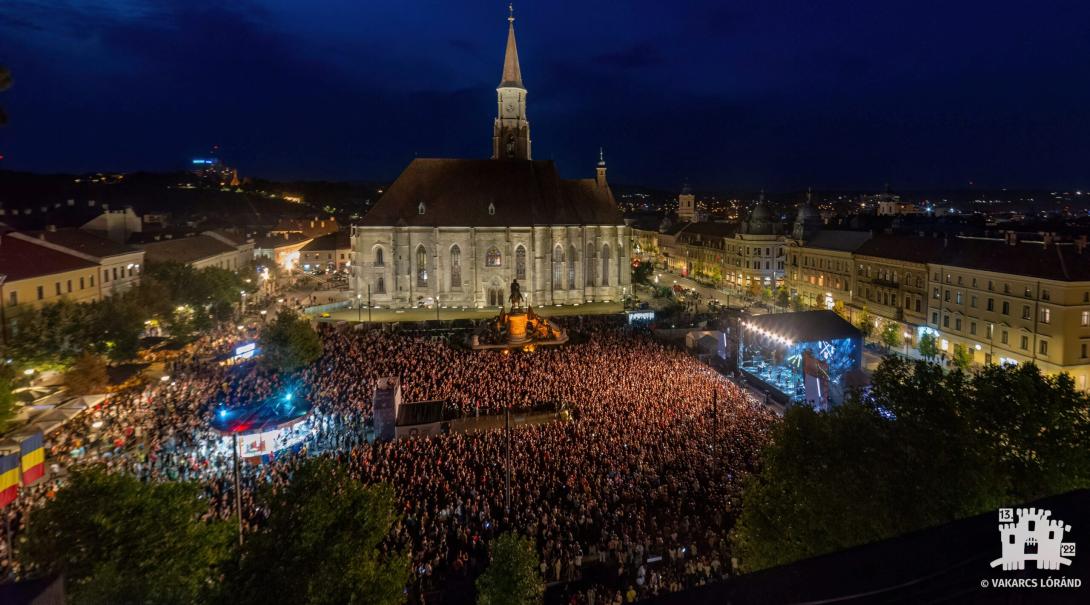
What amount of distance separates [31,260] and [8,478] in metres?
31.6

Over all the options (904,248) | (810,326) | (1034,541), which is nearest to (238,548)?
(1034,541)

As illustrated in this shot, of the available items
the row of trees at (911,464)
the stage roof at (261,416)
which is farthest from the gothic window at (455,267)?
the row of trees at (911,464)

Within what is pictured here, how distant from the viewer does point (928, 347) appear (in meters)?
42.6

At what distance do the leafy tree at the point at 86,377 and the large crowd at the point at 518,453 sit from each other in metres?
1.03

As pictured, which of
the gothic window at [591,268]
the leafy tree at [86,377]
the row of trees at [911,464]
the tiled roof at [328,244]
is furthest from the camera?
the tiled roof at [328,244]

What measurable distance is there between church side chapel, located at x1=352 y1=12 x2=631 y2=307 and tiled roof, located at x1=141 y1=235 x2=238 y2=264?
16.9 meters

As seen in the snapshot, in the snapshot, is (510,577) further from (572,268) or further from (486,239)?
(572,268)

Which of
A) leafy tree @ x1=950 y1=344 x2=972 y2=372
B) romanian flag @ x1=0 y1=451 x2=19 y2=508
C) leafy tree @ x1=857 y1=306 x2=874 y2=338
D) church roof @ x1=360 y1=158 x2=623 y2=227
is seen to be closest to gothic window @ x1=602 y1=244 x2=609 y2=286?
church roof @ x1=360 y1=158 x2=623 y2=227

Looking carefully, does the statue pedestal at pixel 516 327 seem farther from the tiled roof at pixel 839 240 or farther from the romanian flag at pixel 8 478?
the tiled roof at pixel 839 240

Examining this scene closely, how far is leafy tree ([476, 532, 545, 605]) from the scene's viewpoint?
11117mm

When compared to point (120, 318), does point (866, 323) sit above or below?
below

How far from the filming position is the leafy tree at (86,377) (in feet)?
90.8

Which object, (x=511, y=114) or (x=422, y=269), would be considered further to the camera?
(x=511, y=114)

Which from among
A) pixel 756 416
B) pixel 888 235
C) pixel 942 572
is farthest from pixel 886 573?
pixel 888 235
